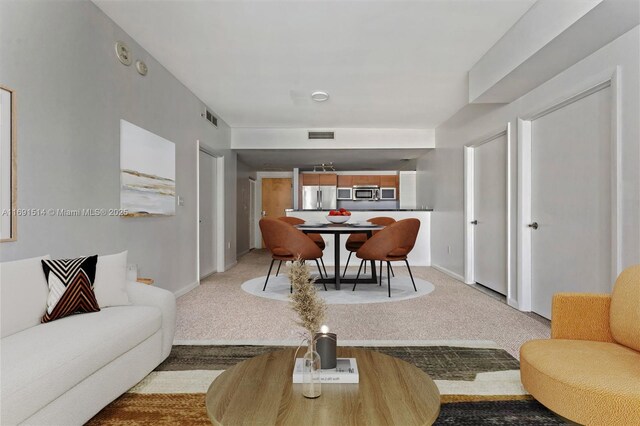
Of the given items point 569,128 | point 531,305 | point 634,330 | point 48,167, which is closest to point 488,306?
point 531,305

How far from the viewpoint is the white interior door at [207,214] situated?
533 centimetres

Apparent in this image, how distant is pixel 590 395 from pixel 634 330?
1.66 ft

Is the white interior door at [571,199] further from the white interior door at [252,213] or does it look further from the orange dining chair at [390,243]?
the white interior door at [252,213]

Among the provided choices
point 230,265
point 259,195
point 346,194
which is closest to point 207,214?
point 230,265

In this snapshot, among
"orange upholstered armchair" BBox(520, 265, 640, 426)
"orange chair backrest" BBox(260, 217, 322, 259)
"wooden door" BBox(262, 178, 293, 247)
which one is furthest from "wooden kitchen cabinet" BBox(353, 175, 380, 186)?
"orange upholstered armchair" BBox(520, 265, 640, 426)

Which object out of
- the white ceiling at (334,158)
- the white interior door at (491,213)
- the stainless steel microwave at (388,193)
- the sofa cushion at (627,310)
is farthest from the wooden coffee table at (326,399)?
the stainless steel microwave at (388,193)

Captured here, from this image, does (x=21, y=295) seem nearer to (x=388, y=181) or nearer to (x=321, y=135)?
(x=321, y=135)

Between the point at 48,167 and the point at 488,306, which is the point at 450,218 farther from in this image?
the point at 48,167

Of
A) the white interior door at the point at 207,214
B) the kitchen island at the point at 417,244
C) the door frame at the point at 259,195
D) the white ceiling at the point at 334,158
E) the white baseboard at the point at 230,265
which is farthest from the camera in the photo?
the door frame at the point at 259,195

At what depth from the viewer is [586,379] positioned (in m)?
1.44

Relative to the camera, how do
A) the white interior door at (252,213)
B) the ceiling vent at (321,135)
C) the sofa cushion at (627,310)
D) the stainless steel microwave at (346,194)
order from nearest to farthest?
1. the sofa cushion at (627,310)
2. the ceiling vent at (321,135)
3. the stainless steel microwave at (346,194)
4. the white interior door at (252,213)

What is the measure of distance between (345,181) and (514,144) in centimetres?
616

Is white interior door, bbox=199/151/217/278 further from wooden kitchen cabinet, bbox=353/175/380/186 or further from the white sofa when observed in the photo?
wooden kitchen cabinet, bbox=353/175/380/186

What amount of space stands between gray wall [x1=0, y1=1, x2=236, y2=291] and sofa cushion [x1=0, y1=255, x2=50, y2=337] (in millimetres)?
202
